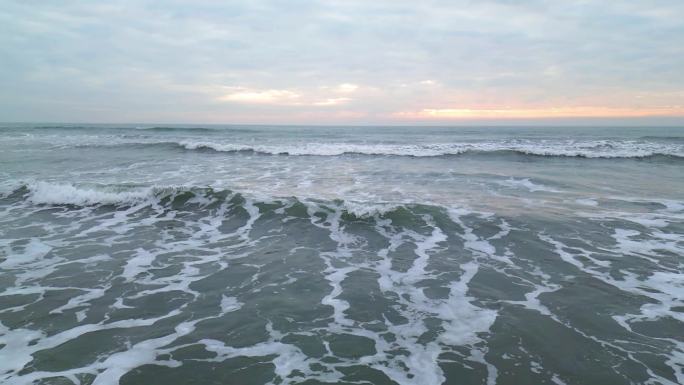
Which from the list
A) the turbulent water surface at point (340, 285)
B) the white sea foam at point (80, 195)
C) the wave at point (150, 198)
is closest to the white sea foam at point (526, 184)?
the turbulent water surface at point (340, 285)

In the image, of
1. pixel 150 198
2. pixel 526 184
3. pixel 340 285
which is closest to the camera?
pixel 340 285

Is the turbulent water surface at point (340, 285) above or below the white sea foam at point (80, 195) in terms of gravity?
below

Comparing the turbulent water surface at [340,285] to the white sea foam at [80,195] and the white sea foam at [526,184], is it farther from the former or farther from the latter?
the white sea foam at [526,184]

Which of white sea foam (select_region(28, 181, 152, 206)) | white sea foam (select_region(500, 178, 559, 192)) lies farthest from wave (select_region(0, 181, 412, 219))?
white sea foam (select_region(500, 178, 559, 192))

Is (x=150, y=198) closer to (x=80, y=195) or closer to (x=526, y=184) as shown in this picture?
(x=80, y=195)

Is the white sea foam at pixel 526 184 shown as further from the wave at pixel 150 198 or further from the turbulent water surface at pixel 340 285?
the wave at pixel 150 198

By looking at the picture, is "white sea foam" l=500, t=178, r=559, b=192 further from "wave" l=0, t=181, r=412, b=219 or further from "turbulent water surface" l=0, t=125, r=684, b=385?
"wave" l=0, t=181, r=412, b=219

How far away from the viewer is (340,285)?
21.6ft

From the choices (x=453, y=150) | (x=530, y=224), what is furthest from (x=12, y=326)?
(x=453, y=150)

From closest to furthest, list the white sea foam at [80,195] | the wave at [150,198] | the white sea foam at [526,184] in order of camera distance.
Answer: the wave at [150,198], the white sea foam at [80,195], the white sea foam at [526,184]

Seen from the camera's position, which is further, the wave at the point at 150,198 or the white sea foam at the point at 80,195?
the white sea foam at the point at 80,195

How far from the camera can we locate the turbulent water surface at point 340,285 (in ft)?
14.5

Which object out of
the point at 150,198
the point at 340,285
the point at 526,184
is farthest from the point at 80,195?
the point at 526,184

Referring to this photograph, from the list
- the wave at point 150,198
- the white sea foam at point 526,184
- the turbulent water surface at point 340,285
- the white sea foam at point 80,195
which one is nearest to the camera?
the turbulent water surface at point 340,285
